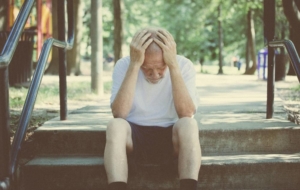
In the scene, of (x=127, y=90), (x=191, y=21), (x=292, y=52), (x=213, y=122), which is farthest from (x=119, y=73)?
(x=191, y=21)

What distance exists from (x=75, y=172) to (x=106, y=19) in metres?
20.5

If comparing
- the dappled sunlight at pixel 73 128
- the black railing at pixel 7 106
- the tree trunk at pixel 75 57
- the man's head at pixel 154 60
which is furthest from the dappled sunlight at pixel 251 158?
the tree trunk at pixel 75 57

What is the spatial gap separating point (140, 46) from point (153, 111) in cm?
47

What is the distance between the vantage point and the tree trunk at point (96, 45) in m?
6.89

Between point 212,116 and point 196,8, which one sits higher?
point 196,8

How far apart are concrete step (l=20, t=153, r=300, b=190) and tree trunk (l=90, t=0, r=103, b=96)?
384 centimetres

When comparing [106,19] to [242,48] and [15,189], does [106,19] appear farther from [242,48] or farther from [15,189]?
[15,189]

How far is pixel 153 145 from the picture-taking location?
306 centimetres

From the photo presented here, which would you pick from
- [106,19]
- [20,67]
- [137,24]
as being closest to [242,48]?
[137,24]

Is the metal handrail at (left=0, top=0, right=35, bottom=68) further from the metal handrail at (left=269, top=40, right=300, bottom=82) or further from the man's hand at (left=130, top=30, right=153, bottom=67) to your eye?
the metal handrail at (left=269, top=40, right=300, bottom=82)

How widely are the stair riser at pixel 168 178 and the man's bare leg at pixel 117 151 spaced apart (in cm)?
35

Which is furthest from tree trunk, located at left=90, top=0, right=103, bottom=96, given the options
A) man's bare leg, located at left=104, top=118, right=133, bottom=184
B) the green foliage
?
the green foliage

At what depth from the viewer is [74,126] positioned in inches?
141

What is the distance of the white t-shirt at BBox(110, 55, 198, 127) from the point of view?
3.11 meters
